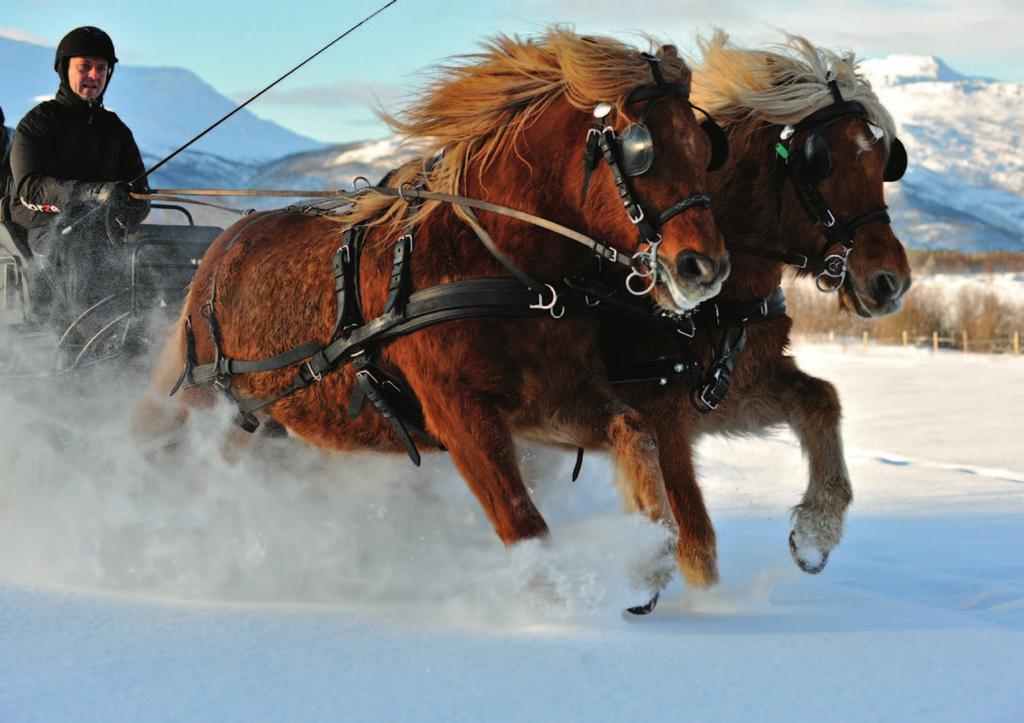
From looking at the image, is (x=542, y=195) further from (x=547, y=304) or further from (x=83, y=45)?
(x=83, y=45)

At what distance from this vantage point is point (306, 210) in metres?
4.98

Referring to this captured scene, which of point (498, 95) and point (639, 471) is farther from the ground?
point (498, 95)

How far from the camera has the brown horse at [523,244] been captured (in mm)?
3592

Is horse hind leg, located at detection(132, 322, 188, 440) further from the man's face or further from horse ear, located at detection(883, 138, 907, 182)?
horse ear, located at detection(883, 138, 907, 182)

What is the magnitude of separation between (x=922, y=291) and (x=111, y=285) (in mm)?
31722

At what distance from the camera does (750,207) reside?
441cm

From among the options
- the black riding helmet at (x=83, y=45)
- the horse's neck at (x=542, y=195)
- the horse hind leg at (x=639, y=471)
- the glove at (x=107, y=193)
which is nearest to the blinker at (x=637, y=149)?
the horse's neck at (x=542, y=195)

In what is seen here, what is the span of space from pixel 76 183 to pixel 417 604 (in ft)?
9.35

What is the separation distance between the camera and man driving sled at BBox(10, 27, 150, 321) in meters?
5.58

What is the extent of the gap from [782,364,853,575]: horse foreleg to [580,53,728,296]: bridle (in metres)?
1.17

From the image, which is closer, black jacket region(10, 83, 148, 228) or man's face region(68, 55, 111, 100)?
black jacket region(10, 83, 148, 228)

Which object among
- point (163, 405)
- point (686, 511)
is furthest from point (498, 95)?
point (163, 405)

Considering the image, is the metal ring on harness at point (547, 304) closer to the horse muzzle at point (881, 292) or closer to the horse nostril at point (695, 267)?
the horse nostril at point (695, 267)

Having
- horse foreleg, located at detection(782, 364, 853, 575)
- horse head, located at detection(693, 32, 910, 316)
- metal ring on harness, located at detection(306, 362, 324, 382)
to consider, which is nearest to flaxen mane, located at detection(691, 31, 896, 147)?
horse head, located at detection(693, 32, 910, 316)
